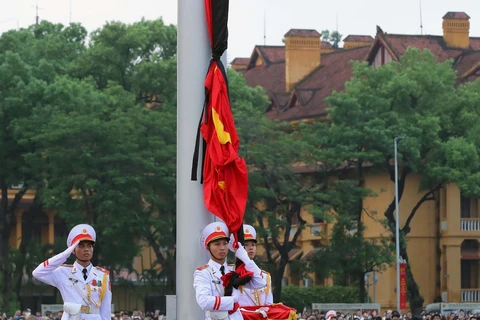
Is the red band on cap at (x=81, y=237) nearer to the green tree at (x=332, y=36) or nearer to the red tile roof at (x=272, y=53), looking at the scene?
the red tile roof at (x=272, y=53)

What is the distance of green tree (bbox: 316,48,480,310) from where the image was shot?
2128 inches

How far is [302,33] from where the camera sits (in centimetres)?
7462

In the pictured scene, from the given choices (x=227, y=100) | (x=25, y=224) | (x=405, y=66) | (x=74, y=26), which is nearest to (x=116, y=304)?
(x=25, y=224)

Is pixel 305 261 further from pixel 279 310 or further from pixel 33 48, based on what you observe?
pixel 279 310

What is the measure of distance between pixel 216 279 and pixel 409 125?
Result: 4358 cm

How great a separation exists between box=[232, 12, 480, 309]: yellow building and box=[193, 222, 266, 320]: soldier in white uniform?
45.4 metres

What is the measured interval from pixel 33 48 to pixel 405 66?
1531cm

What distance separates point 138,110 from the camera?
5384cm

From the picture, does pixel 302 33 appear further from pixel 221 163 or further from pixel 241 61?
pixel 221 163

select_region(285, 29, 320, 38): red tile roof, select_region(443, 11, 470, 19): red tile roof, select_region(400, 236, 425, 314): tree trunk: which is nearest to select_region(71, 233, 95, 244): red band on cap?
select_region(400, 236, 425, 314): tree trunk

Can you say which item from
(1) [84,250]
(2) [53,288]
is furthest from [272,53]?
(1) [84,250]

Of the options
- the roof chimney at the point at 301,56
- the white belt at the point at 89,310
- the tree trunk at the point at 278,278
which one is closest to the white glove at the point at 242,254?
the white belt at the point at 89,310

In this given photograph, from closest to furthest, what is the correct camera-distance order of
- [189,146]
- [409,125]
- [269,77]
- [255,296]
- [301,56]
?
1. [255,296]
2. [189,146]
3. [409,125]
4. [301,56]
5. [269,77]

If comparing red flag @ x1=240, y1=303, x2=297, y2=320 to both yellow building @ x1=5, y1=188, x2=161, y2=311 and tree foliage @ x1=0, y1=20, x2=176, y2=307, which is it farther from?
yellow building @ x1=5, y1=188, x2=161, y2=311
